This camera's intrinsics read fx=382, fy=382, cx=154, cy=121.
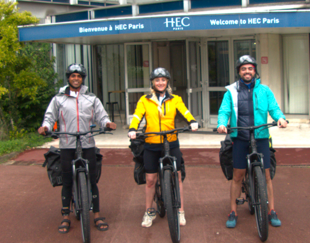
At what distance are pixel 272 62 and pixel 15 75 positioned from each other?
639 centimetres

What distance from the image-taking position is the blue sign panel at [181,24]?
25.8 feet

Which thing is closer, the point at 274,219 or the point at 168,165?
the point at 168,165

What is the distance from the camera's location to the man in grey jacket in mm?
4055

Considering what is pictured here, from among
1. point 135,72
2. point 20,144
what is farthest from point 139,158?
point 135,72

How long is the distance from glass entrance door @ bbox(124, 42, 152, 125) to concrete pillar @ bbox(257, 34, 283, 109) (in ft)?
9.94

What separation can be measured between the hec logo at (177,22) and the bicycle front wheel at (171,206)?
4.88 meters

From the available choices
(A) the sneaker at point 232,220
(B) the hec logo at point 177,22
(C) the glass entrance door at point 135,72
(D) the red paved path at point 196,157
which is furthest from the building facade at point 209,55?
(A) the sneaker at point 232,220

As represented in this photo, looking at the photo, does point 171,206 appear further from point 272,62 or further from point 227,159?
point 272,62

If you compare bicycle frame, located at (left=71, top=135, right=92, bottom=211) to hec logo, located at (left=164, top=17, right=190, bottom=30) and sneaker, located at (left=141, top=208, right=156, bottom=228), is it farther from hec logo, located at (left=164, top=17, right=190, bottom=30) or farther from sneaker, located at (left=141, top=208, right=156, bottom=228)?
hec logo, located at (left=164, top=17, right=190, bottom=30)

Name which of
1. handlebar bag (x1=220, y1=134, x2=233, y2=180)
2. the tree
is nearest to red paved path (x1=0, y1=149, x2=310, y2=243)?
handlebar bag (x1=220, y1=134, x2=233, y2=180)

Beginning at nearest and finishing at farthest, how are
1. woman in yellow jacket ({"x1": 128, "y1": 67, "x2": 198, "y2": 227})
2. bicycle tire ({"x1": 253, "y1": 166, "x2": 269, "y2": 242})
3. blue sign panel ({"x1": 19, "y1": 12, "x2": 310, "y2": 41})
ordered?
1. bicycle tire ({"x1": 253, "y1": 166, "x2": 269, "y2": 242})
2. woman in yellow jacket ({"x1": 128, "y1": 67, "x2": 198, "y2": 227})
3. blue sign panel ({"x1": 19, "y1": 12, "x2": 310, "y2": 41})

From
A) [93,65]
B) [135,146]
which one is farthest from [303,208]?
[93,65]

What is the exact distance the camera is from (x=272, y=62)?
10.0 metres

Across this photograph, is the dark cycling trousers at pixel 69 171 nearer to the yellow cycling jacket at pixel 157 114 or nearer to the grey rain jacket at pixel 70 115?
the grey rain jacket at pixel 70 115
